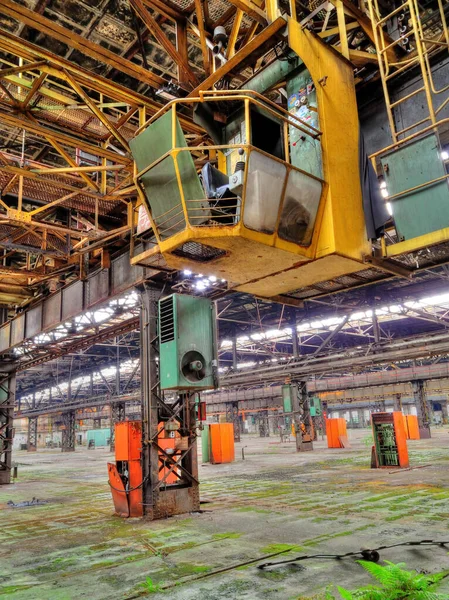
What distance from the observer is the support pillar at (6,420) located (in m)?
18.0

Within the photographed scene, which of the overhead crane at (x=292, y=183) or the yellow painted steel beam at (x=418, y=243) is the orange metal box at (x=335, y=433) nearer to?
the overhead crane at (x=292, y=183)

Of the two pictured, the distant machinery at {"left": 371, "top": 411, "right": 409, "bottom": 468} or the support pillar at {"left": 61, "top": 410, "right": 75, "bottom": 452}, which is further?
the support pillar at {"left": 61, "top": 410, "right": 75, "bottom": 452}

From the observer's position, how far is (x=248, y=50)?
544cm

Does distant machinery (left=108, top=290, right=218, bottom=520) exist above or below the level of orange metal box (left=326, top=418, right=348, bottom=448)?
above

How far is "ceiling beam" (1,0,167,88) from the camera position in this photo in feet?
18.4

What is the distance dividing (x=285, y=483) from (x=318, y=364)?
37.6ft

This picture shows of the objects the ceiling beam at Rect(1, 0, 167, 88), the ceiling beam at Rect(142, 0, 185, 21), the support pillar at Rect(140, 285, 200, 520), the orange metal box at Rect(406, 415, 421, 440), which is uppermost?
the ceiling beam at Rect(142, 0, 185, 21)

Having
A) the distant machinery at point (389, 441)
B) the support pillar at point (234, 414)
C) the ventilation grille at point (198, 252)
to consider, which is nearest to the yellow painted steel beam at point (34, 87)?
the ventilation grille at point (198, 252)

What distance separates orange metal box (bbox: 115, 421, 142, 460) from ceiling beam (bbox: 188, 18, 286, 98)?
6737 mm

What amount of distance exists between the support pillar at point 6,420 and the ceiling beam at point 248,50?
1679 centimetres

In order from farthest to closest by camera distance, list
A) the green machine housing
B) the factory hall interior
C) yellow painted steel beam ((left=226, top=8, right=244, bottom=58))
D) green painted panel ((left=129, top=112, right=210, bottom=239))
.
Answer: the green machine housing
yellow painted steel beam ((left=226, top=8, right=244, bottom=58))
green painted panel ((left=129, top=112, right=210, bottom=239))
the factory hall interior

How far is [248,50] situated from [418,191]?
2.66 metres

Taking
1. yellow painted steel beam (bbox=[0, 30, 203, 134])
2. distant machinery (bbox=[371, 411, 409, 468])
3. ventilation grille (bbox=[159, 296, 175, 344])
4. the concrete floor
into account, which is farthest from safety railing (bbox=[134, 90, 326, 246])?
distant machinery (bbox=[371, 411, 409, 468])

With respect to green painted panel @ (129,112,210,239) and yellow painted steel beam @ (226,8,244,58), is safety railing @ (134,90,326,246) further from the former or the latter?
yellow painted steel beam @ (226,8,244,58)
